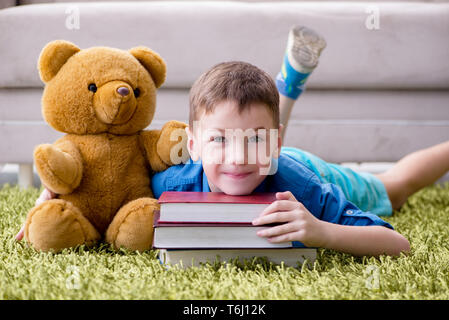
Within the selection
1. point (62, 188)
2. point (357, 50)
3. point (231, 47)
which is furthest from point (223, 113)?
point (357, 50)

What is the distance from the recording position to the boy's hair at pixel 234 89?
0.78m

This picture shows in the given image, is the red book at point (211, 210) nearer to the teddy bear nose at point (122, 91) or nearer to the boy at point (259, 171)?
the boy at point (259, 171)

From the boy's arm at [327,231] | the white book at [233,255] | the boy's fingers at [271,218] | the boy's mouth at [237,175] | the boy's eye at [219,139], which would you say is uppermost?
the boy's eye at [219,139]

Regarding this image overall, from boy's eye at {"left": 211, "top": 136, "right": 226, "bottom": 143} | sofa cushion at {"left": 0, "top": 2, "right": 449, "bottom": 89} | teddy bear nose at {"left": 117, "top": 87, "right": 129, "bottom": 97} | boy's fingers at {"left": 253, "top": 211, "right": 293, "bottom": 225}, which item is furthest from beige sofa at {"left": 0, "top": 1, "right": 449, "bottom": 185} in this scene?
boy's fingers at {"left": 253, "top": 211, "right": 293, "bottom": 225}

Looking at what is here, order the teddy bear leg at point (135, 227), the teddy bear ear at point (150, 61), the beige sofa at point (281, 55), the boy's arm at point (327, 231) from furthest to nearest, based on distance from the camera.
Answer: the beige sofa at point (281, 55) → the teddy bear ear at point (150, 61) → the teddy bear leg at point (135, 227) → the boy's arm at point (327, 231)

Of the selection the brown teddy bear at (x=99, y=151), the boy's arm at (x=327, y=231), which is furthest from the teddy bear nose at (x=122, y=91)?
the boy's arm at (x=327, y=231)

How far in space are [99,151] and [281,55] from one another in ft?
2.74

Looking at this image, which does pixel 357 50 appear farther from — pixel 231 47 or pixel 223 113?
pixel 223 113

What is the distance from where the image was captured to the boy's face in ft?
2.53

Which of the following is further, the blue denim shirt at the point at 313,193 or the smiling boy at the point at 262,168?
the blue denim shirt at the point at 313,193

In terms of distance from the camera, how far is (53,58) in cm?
91

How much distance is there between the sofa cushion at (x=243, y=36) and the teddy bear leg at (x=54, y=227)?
2.56ft

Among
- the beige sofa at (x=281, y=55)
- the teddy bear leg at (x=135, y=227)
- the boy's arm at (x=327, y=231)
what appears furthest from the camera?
the beige sofa at (x=281, y=55)
